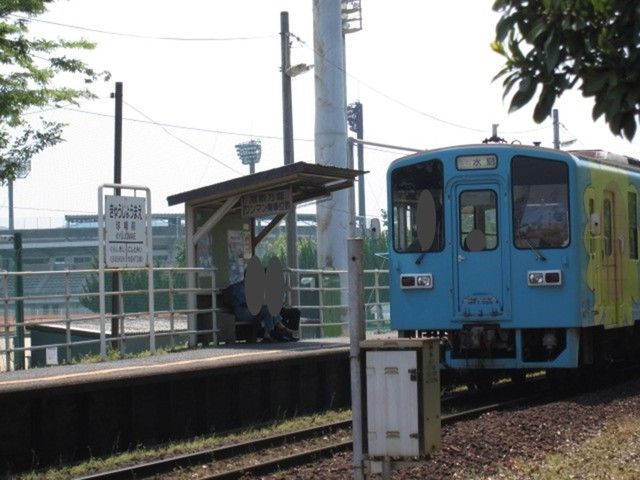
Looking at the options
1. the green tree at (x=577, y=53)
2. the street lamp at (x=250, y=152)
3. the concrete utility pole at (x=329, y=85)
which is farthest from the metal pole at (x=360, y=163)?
the green tree at (x=577, y=53)

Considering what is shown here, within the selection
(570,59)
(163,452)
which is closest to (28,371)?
(163,452)

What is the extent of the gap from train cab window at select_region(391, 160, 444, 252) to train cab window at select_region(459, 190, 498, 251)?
0.91 feet

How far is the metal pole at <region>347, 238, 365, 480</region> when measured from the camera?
7.55m

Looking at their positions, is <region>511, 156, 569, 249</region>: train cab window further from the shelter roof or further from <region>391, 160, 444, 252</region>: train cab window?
the shelter roof

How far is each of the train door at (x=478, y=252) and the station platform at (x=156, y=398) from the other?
6.48ft

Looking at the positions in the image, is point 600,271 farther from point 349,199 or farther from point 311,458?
point 349,199

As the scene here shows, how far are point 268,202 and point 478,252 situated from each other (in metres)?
4.33

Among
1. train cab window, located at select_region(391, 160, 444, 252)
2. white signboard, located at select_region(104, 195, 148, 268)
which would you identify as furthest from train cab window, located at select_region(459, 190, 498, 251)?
white signboard, located at select_region(104, 195, 148, 268)

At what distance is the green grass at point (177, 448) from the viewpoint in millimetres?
10484

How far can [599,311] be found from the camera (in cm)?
1561

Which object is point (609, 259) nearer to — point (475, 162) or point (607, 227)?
point (607, 227)

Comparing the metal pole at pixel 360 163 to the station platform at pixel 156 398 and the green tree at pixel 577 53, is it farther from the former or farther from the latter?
the green tree at pixel 577 53

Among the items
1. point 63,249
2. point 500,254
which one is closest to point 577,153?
point 500,254

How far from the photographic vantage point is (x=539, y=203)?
Answer: 15172 millimetres
